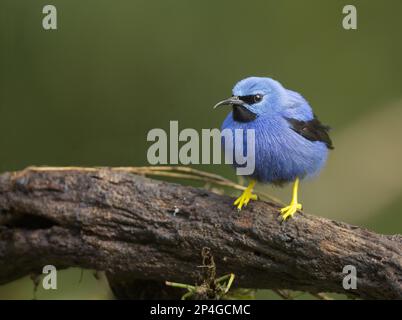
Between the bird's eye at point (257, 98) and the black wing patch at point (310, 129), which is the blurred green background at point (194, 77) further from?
the bird's eye at point (257, 98)

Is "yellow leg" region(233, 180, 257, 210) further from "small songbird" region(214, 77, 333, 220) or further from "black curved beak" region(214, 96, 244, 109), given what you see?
"black curved beak" region(214, 96, 244, 109)

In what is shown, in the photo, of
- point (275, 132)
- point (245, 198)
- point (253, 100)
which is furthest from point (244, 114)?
point (245, 198)

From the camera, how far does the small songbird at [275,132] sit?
4891 mm

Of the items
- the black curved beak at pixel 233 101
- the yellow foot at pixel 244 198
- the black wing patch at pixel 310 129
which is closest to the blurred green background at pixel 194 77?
the black wing patch at pixel 310 129

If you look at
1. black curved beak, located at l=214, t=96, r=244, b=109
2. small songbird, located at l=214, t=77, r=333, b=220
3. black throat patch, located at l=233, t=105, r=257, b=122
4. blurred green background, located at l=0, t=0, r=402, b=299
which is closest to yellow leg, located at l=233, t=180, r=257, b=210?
small songbird, located at l=214, t=77, r=333, b=220

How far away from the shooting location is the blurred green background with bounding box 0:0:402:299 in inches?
306

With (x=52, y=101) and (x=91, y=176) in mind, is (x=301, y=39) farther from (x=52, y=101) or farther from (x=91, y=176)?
(x=91, y=176)

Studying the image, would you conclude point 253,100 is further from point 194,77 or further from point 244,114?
point 194,77

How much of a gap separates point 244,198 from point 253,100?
31.2 inches

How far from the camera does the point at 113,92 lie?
8.26 m

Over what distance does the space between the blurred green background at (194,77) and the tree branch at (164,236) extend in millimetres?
2670

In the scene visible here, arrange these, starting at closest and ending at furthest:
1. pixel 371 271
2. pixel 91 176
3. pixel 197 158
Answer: pixel 371 271 < pixel 91 176 < pixel 197 158
